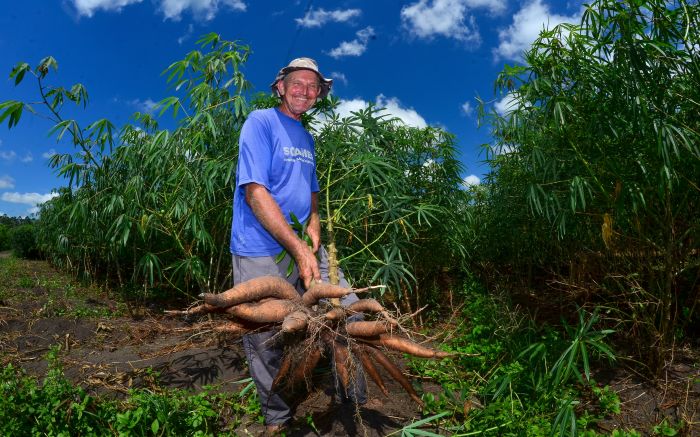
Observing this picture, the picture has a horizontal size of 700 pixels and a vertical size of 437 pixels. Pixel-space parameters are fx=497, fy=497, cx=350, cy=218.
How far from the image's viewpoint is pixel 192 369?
9.52 feet

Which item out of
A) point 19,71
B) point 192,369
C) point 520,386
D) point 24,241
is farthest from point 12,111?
point 24,241

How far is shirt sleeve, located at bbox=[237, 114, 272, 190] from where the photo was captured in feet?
6.15

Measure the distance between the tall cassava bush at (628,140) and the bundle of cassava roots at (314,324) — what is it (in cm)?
131

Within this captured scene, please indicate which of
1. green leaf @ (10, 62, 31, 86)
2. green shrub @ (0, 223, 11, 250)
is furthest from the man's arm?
green shrub @ (0, 223, 11, 250)

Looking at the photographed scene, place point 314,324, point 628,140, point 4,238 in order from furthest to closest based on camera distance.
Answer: point 4,238
point 628,140
point 314,324

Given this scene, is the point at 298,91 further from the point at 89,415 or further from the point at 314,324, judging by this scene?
the point at 89,415

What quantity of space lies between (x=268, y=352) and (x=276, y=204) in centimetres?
63

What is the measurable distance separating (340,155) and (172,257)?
2558 mm

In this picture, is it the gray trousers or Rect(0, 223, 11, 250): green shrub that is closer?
the gray trousers

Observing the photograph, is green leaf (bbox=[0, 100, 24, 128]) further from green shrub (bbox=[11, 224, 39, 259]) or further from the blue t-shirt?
green shrub (bbox=[11, 224, 39, 259])

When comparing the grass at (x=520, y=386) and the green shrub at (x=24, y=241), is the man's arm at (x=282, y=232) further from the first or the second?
the green shrub at (x=24, y=241)

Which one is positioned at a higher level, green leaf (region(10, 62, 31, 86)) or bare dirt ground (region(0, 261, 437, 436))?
green leaf (region(10, 62, 31, 86))

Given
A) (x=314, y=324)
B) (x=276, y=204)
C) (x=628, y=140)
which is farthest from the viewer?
(x=628, y=140)

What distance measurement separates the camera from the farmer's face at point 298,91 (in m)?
2.08
